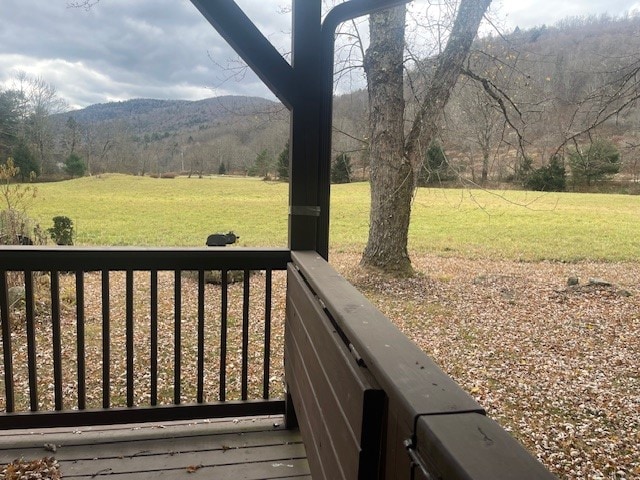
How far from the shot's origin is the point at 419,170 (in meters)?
6.40

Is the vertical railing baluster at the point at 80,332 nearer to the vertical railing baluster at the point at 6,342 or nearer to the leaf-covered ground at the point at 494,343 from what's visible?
the vertical railing baluster at the point at 6,342

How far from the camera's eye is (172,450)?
2.08 meters

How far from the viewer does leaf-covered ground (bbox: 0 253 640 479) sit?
10.9ft

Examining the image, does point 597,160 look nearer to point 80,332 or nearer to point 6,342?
point 80,332

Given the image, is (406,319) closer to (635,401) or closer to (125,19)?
(635,401)

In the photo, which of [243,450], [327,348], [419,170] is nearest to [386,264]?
[419,170]

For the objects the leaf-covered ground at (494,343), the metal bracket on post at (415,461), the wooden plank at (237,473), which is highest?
the metal bracket on post at (415,461)

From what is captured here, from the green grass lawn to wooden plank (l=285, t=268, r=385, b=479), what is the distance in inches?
97.6

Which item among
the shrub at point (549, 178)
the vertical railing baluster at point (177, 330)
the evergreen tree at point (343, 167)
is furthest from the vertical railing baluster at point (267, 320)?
the shrub at point (549, 178)

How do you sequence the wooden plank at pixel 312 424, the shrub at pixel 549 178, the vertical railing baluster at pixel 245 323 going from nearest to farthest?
the wooden plank at pixel 312 424, the vertical railing baluster at pixel 245 323, the shrub at pixel 549 178

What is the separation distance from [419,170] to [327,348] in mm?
5425

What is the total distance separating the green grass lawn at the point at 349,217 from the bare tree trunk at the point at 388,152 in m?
0.38

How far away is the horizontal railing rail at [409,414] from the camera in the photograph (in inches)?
21.4

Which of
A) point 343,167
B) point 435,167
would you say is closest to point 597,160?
point 435,167
